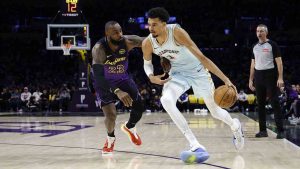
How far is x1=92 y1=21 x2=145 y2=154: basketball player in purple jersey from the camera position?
225 inches

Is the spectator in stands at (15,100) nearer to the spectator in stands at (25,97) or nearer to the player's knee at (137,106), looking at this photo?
the spectator in stands at (25,97)

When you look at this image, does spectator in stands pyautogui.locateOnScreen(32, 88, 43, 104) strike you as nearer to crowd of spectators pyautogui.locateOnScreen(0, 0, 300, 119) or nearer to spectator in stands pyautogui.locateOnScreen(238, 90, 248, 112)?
crowd of spectators pyautogui.locateOnScreen(0, 0, 300, 119)

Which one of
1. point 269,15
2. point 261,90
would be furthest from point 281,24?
point 261,90

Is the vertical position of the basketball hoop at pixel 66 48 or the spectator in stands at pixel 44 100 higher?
the basketball hoop at pixel 66 48

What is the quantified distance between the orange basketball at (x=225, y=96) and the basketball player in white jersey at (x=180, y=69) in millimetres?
99

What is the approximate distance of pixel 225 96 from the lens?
4984 mm

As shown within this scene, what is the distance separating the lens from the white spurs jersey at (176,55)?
4902 millimetres

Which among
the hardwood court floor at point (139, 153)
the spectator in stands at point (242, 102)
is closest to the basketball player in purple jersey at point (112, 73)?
the hardwood court floor at point (139, 153)

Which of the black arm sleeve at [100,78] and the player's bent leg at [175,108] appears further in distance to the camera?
the black arm sleeve at [100,78]

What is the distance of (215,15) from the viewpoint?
101 ft

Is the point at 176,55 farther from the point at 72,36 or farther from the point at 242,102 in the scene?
the point at 242,102

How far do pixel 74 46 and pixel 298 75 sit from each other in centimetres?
1414

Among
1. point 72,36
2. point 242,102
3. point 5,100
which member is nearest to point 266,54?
point 72,36

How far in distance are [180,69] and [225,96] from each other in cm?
58
